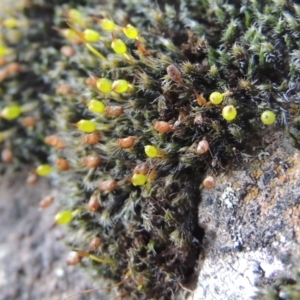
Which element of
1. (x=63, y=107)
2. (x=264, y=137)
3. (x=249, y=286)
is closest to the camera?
(x=249, y=286)

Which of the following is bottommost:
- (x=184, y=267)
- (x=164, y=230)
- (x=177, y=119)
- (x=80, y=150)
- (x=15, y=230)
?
(x=15, y=230)

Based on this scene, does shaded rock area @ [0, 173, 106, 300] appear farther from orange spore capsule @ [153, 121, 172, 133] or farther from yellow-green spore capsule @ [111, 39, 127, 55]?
yellow-green spore capsule @ [111, 39, 127, 55]

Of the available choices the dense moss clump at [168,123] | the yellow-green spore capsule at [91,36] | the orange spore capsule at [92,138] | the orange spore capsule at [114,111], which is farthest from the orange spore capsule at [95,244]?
the yellow-green spore capsule at [91,36]

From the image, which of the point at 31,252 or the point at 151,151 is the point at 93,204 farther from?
the point at 31,252

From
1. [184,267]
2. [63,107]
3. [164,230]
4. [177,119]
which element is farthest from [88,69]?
[184,267]

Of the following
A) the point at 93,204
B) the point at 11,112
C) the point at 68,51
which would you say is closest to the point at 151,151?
the point at 93,204

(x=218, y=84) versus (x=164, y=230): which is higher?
(x=218, y=84)

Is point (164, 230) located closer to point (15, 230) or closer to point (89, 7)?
point (15, 230)

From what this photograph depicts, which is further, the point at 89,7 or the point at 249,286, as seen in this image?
the point at 89,7
